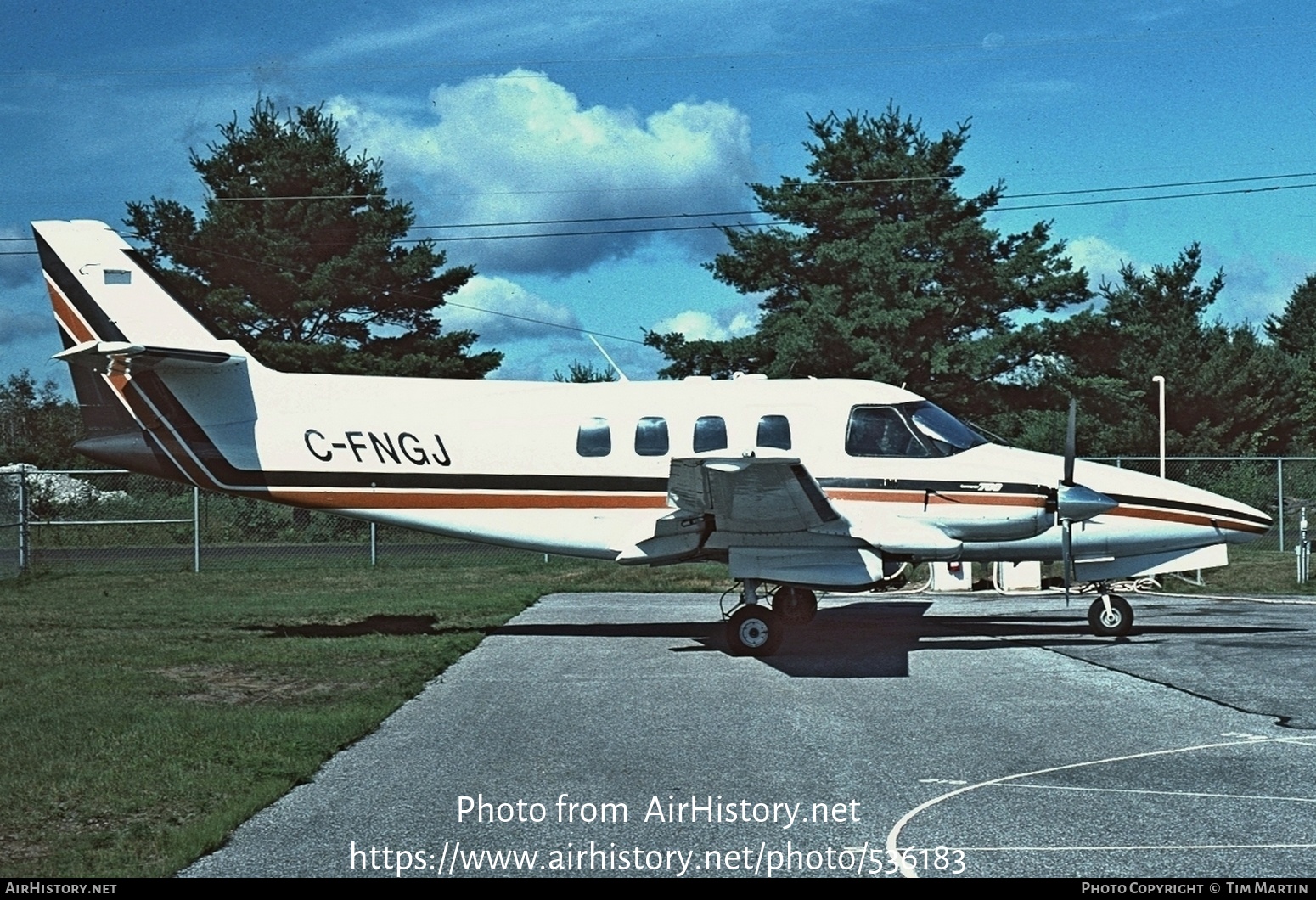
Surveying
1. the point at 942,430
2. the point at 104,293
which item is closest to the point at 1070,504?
the point at 942,430

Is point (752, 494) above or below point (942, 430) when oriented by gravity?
below

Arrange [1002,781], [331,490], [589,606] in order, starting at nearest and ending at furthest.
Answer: [1002,781]
[331,490]
[589,606]

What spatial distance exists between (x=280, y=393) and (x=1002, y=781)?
34.9 ft

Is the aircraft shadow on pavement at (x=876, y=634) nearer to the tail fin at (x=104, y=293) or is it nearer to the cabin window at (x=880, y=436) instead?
the cabin window at (x=880, y=436)

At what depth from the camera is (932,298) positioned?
36.4 meters

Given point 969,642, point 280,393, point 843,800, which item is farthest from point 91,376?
point 843,800

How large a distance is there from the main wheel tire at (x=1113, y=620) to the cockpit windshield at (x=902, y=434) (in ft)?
7.88

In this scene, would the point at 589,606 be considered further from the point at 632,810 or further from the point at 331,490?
the point at 632,810

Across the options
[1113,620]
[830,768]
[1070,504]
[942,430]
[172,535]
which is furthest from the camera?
[172,535]

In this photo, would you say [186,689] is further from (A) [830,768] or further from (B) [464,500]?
(A) [830,768]

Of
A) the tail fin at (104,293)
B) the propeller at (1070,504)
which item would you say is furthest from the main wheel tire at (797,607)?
the tail fin at (104,293)

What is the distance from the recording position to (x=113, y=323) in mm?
15766

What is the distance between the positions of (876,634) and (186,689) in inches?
319

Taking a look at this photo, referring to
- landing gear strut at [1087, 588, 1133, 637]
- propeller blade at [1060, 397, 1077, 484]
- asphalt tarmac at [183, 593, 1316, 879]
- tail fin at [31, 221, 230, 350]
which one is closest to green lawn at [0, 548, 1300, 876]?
asphalt tarmac at [183, 593, 1316, 879]
